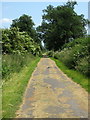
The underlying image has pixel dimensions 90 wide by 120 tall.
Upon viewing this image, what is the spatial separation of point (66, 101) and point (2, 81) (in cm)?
482

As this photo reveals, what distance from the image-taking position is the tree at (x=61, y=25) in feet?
214

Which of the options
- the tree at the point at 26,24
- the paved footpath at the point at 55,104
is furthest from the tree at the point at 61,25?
the paved footpath at the point at 55,104

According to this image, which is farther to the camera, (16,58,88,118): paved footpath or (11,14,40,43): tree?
(11,14,40,43): tree

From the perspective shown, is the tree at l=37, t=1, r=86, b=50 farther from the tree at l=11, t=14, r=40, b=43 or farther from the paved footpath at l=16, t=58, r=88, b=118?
the paved footpath at l=16, t=58, r=88, b=118

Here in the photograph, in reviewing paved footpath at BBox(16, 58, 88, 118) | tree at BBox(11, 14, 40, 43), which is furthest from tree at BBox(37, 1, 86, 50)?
paved footpath at BBox(16, 58, 88, 118)

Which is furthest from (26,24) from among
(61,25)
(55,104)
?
(55,104)

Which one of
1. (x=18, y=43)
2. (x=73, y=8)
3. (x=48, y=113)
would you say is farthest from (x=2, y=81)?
(x=73, y=8)

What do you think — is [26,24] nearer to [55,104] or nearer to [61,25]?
[61,25]

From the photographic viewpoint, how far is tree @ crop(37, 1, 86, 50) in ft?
214

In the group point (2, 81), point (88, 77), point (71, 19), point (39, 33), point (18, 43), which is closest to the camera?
point (2, 81)

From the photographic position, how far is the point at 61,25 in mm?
64875

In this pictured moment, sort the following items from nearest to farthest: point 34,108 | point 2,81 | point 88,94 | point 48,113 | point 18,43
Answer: point 48,113
point 34,108
point 88,94
point 2,81
point 18,43

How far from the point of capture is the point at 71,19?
65.3 meters

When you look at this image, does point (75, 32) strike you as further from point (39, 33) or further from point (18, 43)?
point (18, 43)
